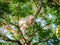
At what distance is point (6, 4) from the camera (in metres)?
4.25

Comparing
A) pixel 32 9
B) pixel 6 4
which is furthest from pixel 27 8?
pixel 6 4

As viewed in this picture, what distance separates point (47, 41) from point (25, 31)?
0.51 meters

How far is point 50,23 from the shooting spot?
13.6 feet

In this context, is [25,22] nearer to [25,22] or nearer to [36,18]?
[25,22]

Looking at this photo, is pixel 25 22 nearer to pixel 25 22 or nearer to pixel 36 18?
pixel 25 22

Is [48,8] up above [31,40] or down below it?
above

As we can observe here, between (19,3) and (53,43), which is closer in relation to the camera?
(19,3)

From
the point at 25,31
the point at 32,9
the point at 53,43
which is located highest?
the point at 32,9

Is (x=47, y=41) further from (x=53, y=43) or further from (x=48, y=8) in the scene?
(x=48, y=8)

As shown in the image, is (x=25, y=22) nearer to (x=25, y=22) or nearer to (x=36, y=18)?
(x=25, y=22)

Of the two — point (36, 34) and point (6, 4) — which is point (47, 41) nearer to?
point (36, 34)

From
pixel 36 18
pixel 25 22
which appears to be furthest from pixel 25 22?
pixel 36 18

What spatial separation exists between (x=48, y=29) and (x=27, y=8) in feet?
1.79

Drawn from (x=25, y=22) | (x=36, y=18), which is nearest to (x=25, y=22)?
(x=25, y=22)
